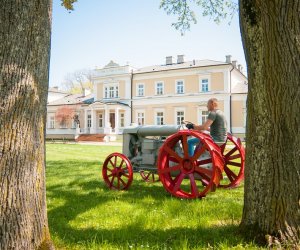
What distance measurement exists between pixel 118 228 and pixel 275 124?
80.3 inches

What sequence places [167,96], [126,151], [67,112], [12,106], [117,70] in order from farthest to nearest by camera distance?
[67,112]
[117,70]
[167,96]
[126,151]
[12,106]

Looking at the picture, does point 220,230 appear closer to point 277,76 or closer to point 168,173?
point 277,76

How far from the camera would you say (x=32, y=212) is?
271 cm

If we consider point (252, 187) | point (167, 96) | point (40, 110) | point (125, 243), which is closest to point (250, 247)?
point (252, 187)

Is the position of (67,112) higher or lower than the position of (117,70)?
lower

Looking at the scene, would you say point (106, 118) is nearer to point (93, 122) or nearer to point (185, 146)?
point (93, 122)

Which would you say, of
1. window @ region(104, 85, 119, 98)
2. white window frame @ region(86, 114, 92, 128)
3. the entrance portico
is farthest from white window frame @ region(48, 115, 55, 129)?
window @ region(104, 85, 119, 98)

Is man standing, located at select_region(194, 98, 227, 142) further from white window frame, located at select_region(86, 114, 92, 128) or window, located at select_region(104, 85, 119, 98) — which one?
white window frame, located at select_region(86, 114, 92, 128)

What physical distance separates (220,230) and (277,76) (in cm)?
166

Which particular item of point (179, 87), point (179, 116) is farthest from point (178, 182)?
point (179, 87)

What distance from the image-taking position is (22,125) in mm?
2639

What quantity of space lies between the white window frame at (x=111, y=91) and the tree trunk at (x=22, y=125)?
3947 centimetres

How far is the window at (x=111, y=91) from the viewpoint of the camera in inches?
1658

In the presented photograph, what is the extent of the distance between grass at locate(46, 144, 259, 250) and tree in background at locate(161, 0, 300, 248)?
0.33 meters
